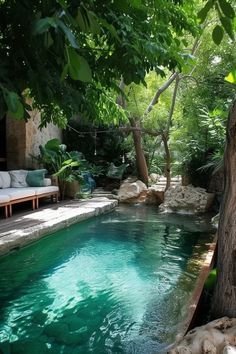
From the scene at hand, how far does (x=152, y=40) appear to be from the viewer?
8.69ft

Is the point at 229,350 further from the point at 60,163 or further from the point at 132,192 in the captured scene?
the point at 132,192

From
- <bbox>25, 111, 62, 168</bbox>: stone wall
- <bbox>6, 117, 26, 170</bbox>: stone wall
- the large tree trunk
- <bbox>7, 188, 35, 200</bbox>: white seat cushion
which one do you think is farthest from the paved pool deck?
the large tree trunk

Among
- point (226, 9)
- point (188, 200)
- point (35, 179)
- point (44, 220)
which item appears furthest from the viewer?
point (188, 200)

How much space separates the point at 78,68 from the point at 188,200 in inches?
340

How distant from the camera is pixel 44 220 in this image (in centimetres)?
654

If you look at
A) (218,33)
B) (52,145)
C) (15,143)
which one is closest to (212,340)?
(218,33)

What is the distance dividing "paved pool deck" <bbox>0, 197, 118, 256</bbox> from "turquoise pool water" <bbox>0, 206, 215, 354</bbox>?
0.55ft

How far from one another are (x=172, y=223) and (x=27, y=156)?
4.68 meters

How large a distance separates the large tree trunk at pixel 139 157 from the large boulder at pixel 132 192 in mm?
690

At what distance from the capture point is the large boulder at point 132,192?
10273mm

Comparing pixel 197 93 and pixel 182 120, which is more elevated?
pixel 197 93

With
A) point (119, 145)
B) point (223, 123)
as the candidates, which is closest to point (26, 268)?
point (223, 123)

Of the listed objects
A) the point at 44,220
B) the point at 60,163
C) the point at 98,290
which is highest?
the point at 60,163

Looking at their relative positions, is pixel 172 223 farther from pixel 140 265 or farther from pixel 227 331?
pixel 227 331
